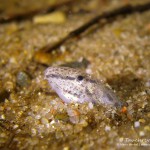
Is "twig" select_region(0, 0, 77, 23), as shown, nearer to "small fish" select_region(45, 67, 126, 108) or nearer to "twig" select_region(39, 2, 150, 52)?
"twig" select_region(39, 2, 150, 52)

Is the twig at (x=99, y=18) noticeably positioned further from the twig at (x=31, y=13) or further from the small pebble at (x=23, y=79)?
the twig at (x=31, y=13)

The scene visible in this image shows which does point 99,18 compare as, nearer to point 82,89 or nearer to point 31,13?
point 31,13

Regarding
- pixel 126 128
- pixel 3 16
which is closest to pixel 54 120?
pixel 126 128

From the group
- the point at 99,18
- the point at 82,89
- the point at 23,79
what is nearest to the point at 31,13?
the point at 99,18

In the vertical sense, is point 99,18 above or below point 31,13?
below

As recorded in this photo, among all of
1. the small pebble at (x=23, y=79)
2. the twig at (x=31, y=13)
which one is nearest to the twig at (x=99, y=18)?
the small pebble at (x=23, y=79)

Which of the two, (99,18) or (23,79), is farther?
(99,18)
